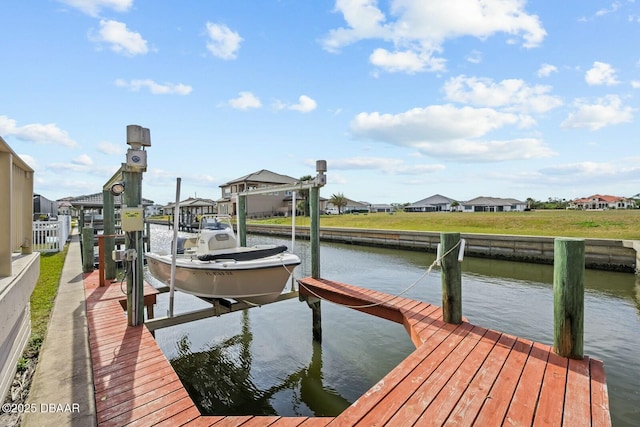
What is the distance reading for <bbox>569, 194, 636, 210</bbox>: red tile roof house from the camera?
79375mm

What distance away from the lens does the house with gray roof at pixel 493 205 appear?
77812 millimetres

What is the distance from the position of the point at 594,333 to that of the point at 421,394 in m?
6.34

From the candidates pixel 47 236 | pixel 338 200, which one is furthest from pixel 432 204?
pixel 47 236

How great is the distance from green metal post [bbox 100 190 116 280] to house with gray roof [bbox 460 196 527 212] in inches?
3269

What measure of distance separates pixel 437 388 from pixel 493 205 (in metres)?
86.2

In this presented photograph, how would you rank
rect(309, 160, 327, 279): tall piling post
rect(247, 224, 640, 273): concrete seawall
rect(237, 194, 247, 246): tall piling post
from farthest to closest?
rect(247, 224, 640, 273): concrete seawall → rect(237, 194, 247, 246): tall piling post → rect(309, 160, 327, 279): tall piling post

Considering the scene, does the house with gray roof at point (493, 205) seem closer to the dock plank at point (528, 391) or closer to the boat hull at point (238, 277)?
the boat hull at point (238, 277)

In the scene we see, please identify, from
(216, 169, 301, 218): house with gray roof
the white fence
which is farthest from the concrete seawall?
(216, 169, 301, 218): house with gray roof

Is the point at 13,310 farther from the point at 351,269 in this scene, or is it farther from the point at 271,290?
the point at 351,269

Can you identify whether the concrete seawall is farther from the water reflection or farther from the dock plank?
the water reflection

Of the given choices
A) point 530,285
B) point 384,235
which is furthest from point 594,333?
point 384,235

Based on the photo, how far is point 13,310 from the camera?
272 cm

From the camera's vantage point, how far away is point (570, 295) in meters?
3.66

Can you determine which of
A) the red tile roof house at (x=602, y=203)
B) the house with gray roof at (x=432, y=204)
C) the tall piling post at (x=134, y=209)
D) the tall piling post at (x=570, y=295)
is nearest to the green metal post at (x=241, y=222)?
the tall piling post at (x=134, y=209)
